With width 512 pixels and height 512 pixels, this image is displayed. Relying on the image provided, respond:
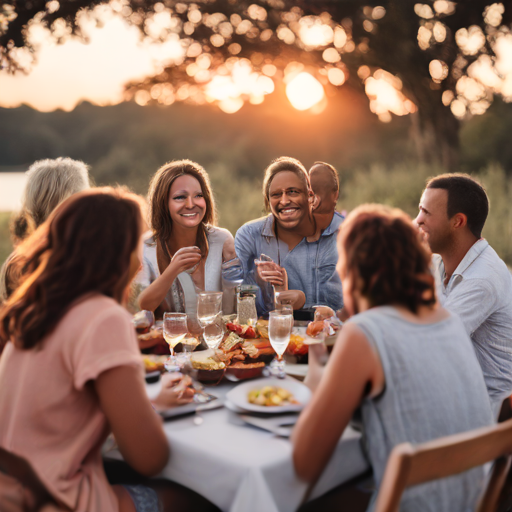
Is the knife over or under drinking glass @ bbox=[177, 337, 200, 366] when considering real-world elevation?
under

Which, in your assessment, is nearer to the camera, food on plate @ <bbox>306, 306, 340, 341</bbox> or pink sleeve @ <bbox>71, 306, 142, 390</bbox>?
pink sleeve @ <bbox>71, 306, 142, 390</bbox>

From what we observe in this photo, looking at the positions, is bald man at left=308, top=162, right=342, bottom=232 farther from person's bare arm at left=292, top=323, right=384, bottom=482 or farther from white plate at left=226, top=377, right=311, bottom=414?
person's bare arm at left=292, top=323, right=384, bottom=482

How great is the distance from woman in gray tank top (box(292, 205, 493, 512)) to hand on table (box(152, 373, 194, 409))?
17.5 inches

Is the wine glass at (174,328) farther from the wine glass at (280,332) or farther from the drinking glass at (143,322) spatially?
the wine glass at (280,332)

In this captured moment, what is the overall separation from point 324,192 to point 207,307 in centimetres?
227

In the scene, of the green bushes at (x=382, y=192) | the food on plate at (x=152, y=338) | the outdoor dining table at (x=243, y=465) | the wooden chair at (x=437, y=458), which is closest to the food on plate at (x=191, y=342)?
the food on plate at (x=152, y=338)

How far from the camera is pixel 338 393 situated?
4.14 feet

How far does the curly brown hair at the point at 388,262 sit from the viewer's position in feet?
4.50

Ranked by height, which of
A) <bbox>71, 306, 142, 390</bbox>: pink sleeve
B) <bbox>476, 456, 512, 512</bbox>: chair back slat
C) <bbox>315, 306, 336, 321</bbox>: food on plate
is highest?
<bbox>71, 306, 142, 390</bbox>: pink sleeve

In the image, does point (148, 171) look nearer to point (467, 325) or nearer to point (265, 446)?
point (467, 325)

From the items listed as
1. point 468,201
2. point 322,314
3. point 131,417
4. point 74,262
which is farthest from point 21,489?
point 468,201

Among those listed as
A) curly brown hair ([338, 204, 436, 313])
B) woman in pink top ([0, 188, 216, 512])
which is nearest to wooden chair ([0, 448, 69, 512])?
woman in pink top ([0, 188, 216, 512])

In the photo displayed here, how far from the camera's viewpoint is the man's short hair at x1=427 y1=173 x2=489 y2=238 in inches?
96.6

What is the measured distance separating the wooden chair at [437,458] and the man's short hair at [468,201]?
1.40 meters
